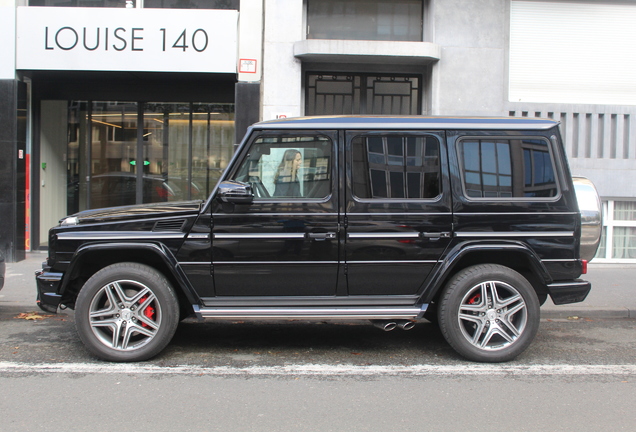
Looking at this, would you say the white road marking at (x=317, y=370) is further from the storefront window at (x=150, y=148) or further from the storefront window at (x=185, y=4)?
the storefront window at (x=185, y=4)

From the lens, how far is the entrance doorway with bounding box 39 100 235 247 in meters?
11.8

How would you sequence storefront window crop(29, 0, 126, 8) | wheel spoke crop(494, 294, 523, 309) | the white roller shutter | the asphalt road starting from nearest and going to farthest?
the asphalt road, wheel spoke crop(494, 294, 523, 309), the white roller shutter, storefront window crop(29, 0, 126, 8)

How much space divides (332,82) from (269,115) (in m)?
1.53

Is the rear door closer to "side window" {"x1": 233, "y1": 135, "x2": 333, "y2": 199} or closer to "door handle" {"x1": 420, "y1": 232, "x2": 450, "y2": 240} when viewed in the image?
"door handle" {"x1": 420, "y1": 232, "x2": 450, "y2": 240}

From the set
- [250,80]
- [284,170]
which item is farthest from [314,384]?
[250,80]

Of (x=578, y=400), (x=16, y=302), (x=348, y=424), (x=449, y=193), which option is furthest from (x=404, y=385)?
(x=16, y=302)

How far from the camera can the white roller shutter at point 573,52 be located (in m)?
11.0

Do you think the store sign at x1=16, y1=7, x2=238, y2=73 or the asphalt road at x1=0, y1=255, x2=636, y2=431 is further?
the store sign at x1=16, y1=7, x2=238, y2=73

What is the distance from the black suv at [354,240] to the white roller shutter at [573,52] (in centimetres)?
637

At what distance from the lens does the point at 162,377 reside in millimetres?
4770

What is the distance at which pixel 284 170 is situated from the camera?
5.15m

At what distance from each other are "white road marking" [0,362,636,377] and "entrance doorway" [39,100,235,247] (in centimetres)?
708

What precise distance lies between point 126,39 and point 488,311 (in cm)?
807

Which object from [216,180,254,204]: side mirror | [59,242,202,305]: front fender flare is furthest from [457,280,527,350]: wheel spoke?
[59,242,202,305]: front fender flare
